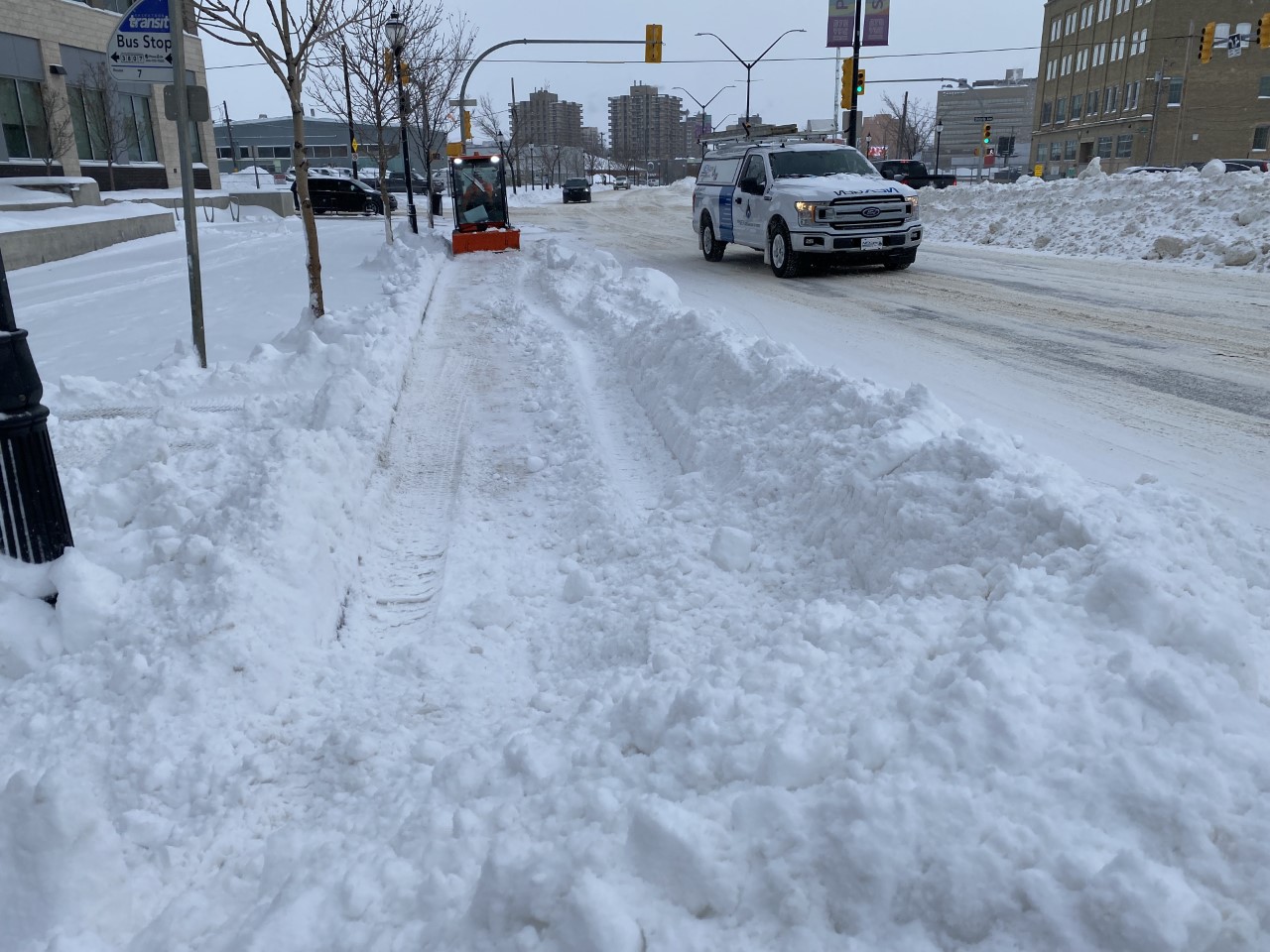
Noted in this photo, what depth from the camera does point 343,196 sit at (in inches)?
1465

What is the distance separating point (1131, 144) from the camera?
6372cm

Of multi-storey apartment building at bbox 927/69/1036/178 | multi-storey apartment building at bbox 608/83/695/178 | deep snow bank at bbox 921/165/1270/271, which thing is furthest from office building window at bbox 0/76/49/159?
multi-storey apartment building at bbox 608/83/695/178

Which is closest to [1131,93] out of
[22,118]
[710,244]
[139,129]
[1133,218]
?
[1133,218]

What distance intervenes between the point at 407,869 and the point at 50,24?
Answer: 35971 mm

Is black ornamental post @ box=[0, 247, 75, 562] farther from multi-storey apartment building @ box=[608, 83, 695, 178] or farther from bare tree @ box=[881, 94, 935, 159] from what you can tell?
multi-storey apartment building @ box=[608, 83, 695, 178]

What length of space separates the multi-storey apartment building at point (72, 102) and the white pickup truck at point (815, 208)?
2121 cm

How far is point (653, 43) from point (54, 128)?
63.7ft

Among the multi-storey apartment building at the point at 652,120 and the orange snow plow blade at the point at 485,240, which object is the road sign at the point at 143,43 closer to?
the orange snow plow blade at the point at 485,240

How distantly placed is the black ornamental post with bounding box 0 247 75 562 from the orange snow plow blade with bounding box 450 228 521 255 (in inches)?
648

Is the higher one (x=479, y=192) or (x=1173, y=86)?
(x=1173, y=86)

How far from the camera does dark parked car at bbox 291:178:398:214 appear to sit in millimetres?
36781

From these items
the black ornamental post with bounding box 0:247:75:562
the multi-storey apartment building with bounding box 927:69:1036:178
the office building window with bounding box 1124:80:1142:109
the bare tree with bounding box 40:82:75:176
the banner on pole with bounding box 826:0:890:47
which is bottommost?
the black ornamental post with bounding box 0:247:75:562

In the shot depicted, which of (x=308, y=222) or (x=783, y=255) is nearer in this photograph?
(x=308, y=222)

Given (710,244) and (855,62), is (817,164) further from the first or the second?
(855,62)
